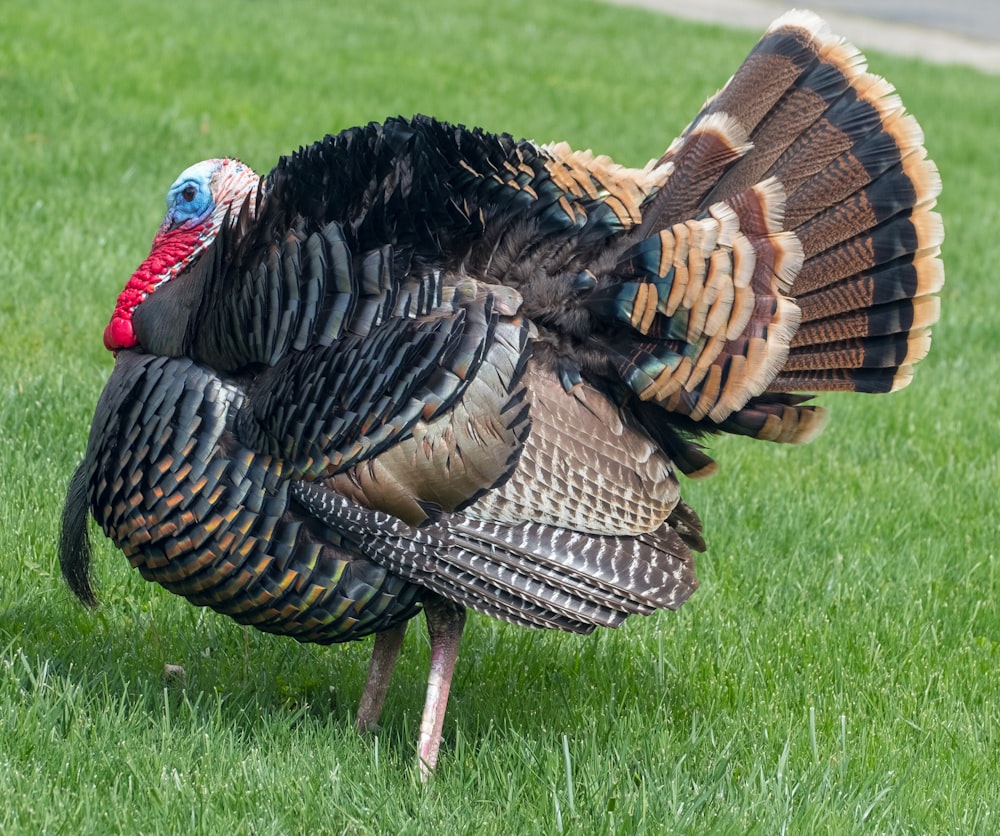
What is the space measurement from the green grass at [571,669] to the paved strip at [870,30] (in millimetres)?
11468

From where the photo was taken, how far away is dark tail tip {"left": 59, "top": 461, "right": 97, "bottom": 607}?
3.68 meters

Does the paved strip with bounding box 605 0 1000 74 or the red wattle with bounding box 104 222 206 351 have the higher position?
the paved strip with bounding box 605 0 1000 74

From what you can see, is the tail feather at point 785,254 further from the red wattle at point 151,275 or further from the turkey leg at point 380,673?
the red wattle at point 151,275

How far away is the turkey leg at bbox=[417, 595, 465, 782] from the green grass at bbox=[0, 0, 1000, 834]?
7 cm

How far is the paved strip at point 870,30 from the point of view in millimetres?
18641

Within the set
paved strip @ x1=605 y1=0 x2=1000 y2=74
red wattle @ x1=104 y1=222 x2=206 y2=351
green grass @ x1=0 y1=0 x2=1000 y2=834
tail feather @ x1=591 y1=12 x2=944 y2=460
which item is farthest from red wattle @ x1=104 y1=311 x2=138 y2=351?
paved strip @ x1=605 y1=0 x2=1000 y2=74

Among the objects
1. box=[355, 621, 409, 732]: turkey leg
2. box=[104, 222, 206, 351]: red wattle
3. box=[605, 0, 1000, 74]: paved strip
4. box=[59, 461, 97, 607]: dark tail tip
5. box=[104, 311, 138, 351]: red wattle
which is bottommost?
box=[355, 621, 409, 732]: turkey leg

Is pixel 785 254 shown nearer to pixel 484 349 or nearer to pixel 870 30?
pixel 484 349

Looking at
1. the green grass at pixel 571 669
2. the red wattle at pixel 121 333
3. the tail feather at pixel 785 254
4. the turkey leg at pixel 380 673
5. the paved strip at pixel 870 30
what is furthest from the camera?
the paved strip at pixel 870 30

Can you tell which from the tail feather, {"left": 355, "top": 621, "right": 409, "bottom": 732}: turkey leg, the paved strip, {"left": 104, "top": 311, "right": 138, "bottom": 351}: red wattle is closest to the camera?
the tail feather

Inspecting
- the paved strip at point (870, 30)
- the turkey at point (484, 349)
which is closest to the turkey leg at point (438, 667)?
the turkey at point (484, 349)

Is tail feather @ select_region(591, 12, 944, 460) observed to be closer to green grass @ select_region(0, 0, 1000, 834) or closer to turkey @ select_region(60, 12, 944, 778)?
turkey @ select_region(60, 12, 944, 778)

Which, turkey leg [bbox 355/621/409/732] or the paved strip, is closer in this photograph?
turkey leg [bbox 355/621/409/732]

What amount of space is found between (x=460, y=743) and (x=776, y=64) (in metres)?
1.92
